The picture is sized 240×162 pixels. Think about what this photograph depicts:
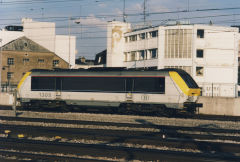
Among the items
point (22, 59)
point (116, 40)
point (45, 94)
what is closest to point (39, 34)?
point (22, 59)

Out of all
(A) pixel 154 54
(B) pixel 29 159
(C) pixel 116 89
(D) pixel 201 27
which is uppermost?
(D) pixel 201 27

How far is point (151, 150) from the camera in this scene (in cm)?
1110

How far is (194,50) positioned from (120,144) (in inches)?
1634

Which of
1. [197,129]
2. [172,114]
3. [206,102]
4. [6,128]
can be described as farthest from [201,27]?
[6,128]

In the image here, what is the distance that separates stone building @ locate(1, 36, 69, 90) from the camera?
63.7 metres

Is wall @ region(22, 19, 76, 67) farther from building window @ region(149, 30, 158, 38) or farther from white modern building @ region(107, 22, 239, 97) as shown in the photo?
building window @ region(149, 30, 158, 38)

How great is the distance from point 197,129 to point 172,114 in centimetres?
647

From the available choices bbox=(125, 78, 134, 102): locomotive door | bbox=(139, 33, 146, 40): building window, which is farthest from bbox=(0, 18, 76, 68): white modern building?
bbox=(125, 78, 134, 102): locomotive door

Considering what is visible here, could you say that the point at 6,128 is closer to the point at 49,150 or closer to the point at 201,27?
the point at 49,150

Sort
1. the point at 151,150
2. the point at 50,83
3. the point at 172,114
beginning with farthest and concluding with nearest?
the point at 50,83 → the point at 172,114 → the point at 151,150

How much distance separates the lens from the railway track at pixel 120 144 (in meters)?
10.4

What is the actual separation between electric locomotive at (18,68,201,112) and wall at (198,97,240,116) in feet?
12.6

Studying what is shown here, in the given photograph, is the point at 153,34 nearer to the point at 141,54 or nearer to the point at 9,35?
the point at 141,54

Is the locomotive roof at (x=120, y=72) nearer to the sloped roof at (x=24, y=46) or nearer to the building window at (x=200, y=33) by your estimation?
the building window at (x=200, y=33)
